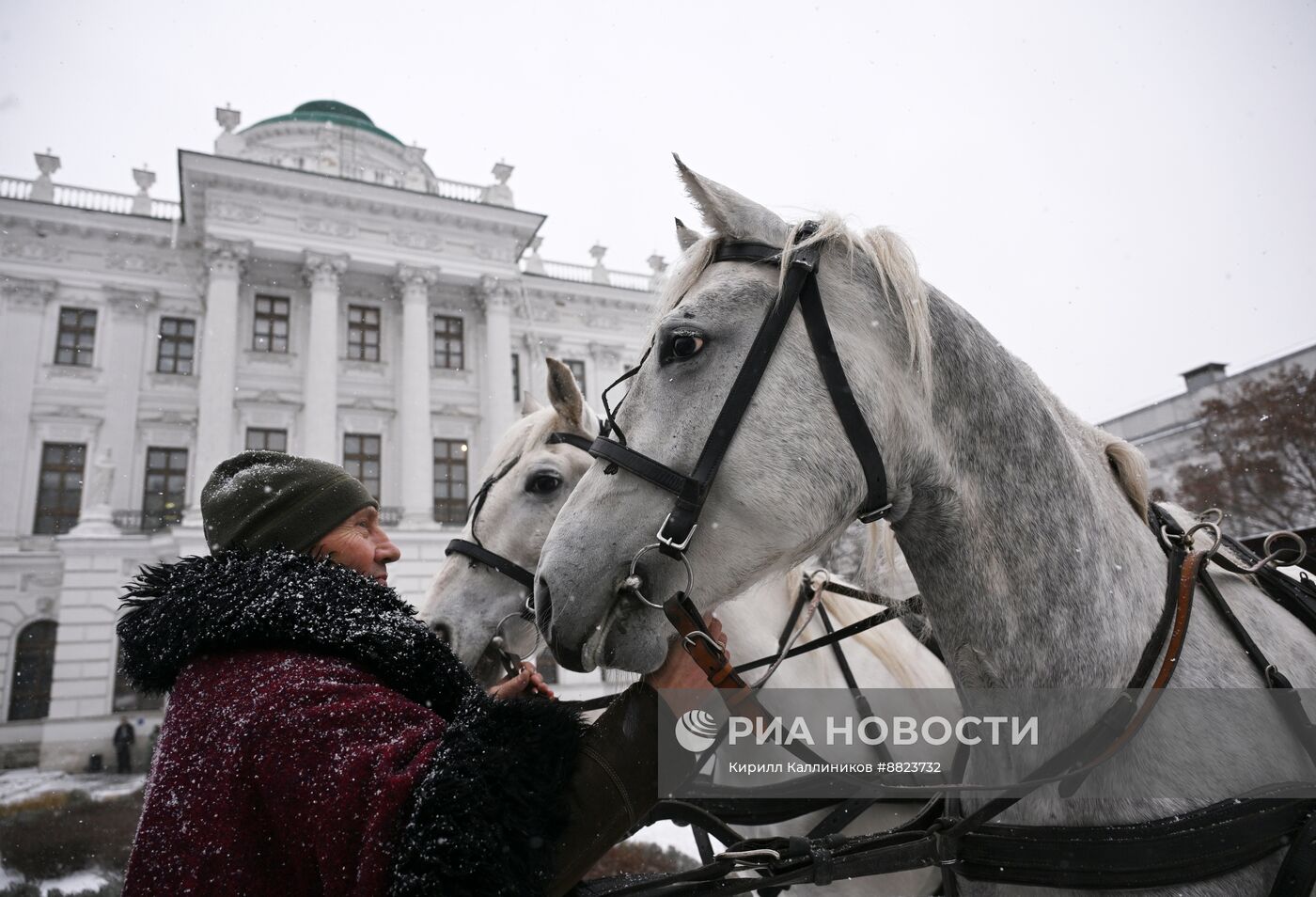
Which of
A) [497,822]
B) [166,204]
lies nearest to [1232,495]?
[497,822]

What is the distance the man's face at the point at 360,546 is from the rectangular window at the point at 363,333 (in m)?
22.9

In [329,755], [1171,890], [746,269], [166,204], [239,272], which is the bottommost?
[1171,890]

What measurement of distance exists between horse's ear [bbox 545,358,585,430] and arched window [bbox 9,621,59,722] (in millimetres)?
21699

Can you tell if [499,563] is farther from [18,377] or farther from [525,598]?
[18,377]

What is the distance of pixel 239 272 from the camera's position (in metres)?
21.8

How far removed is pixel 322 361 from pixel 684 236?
21989 millimetres

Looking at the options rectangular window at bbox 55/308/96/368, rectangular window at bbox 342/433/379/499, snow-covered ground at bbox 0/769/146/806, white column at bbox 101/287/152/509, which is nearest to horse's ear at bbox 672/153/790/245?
snow-covered ground at bbox 0/769/146/806

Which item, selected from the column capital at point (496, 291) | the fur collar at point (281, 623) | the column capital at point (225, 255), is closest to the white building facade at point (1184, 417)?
the column capital at point (496, 291)

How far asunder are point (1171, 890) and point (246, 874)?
1502 millimetres

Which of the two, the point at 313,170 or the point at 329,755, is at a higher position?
the point at 313,170

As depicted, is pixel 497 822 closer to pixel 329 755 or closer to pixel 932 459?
pixel 329 755

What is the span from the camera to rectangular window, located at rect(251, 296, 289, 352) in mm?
22266

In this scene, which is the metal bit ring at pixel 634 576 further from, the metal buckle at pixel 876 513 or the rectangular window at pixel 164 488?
the rectangular window at pixel 164 488

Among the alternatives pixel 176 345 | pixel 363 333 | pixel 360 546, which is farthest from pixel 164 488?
pixel 360 546
